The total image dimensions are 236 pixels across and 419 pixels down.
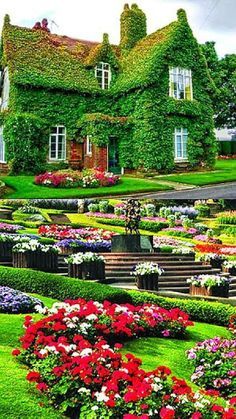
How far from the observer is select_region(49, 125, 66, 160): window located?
9.86m

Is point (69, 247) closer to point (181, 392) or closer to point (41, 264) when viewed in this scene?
point (41, 264)

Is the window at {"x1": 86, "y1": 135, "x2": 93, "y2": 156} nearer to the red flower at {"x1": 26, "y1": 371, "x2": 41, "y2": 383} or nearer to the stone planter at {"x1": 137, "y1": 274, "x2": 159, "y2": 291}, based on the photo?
the red flower at {"x1": 26, "y1": 371, "x2": 41, "y2": 383}

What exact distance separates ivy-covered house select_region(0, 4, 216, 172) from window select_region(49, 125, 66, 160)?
0.9 inches

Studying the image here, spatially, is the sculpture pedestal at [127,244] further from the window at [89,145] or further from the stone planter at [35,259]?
the window at [89,145]

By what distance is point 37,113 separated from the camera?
9477 mm

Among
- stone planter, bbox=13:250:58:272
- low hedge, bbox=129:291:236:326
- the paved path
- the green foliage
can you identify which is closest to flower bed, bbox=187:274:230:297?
low hedge, bbox=129:291:236:326

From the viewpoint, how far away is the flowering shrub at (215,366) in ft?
36.2

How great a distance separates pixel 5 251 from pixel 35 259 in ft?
5.18

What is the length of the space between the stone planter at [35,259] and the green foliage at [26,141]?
526 centimetres

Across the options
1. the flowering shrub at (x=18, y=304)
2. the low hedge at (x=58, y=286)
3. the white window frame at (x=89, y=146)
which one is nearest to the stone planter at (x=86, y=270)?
the low hedge at (x=58, y=286)

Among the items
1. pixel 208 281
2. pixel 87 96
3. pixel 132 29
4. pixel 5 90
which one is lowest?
pixel 208 281

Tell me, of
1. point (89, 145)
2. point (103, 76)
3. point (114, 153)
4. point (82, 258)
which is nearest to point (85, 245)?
Result: point (82, 258)

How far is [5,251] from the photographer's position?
17672 mm

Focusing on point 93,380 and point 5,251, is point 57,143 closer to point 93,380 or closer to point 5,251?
point 93,380
